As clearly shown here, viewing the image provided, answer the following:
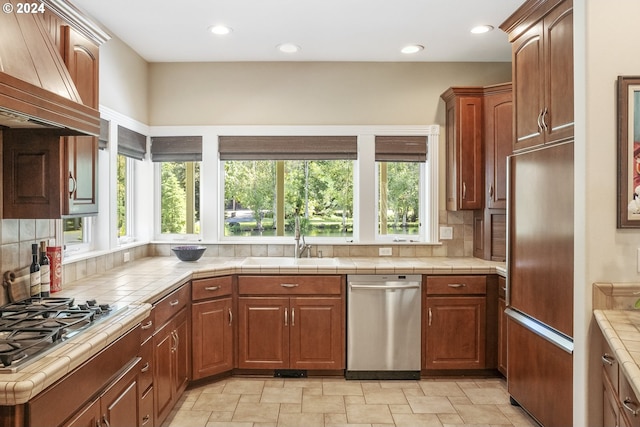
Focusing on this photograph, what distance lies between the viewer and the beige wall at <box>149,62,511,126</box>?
3979 mm

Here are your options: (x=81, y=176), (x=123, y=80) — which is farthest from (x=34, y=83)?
(x=123, y=80)

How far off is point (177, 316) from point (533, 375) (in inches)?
89.0

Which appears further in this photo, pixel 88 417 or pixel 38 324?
pixel 38 324

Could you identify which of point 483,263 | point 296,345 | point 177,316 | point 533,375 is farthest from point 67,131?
point 483,263

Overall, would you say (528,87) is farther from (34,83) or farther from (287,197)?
(34,83)

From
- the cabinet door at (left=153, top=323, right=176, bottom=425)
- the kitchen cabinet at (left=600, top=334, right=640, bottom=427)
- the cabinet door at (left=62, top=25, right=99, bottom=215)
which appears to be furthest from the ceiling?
the kitchen cabinet at (left=600, top=334, right=640, bottom=427)

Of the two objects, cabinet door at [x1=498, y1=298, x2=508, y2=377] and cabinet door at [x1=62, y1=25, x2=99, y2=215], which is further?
cabinet door at [x1=498, y1=298, x2=508, y2=377]

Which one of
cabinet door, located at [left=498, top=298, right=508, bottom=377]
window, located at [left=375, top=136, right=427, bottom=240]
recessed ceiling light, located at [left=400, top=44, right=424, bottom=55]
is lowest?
cabinet door, located at [left=498, top=298, right=508, bottom=377]

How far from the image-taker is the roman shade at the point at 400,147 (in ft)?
13.1

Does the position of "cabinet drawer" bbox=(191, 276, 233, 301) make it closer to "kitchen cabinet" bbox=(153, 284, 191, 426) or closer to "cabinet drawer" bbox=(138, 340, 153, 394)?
"kitchen cabinet" bbox=(153, 284, 191, 426)

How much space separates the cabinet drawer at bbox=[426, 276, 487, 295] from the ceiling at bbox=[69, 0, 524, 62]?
1.93 m

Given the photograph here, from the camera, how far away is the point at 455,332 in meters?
3.38

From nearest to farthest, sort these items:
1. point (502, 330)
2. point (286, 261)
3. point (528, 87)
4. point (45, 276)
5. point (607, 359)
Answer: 1. point (607, 359)
2. point (45, 276)
3. point (528, 87)
4. point (502, 330)
5. point (286, 261)

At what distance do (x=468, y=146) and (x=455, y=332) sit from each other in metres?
1.58
